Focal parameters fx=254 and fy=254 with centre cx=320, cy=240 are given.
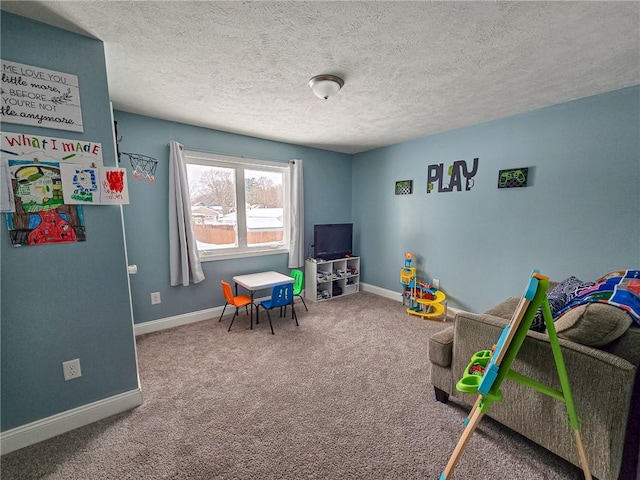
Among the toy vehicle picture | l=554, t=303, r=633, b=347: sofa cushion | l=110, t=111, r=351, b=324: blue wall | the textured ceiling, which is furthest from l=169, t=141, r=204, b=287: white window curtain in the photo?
the toy vehicle picture

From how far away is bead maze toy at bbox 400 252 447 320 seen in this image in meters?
3.29

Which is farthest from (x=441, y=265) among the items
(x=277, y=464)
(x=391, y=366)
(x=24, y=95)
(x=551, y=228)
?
(x=24, y=95)

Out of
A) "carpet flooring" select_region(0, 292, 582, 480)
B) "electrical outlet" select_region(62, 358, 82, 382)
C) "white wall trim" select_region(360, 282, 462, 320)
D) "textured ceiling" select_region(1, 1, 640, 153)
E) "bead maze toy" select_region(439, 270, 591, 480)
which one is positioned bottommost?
"carpet flooring" select_region(0, 292, 582, 480)

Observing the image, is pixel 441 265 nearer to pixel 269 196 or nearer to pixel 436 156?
pixel 436 156

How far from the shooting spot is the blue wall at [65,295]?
4.62 feet

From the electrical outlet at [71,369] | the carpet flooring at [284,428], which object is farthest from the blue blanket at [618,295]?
the electrical outlet at [71,369]

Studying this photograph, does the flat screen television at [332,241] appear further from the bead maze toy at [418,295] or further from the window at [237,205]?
the bead maze toy at [418,295]

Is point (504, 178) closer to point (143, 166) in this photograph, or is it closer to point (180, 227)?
point (180, 227)

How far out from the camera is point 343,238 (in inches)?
165

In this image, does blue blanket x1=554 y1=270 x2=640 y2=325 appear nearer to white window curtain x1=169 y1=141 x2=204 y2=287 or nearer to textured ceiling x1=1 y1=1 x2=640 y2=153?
textured ceiling x1=1 y1=1 x2=640 y2=153

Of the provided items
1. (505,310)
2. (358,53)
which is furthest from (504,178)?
(358,53)

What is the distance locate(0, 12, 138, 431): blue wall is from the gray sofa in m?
2.39

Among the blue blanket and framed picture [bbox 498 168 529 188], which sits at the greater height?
framed picture [bbox 498 168 529 188]

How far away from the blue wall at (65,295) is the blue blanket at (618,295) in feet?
9.36
